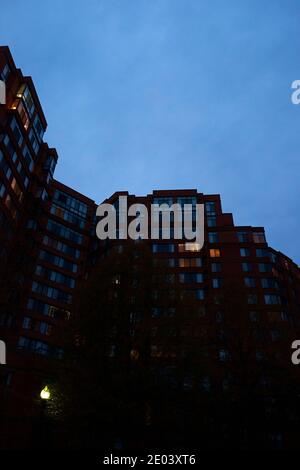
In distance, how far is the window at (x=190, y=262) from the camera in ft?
197

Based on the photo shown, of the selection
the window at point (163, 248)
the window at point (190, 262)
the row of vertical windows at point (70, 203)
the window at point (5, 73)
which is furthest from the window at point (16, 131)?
the window at point (190, 262)

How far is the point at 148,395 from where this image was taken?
16.2 metres

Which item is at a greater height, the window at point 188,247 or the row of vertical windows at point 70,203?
the row of vertical windows at point 70,203

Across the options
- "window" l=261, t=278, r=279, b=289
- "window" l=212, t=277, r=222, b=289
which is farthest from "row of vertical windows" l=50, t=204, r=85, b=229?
"window" l=261, t=278, r=279, b=289

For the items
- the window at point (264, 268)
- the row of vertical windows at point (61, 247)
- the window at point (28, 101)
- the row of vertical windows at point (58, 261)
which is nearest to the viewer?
the window at point (28, 101)

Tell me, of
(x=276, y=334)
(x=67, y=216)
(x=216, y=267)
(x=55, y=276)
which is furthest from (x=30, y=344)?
(x=276, y=334)

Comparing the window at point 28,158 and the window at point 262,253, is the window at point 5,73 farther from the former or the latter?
the window at point 262,253

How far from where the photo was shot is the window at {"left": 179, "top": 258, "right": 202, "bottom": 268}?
59.9m

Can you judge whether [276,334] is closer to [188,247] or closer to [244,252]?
[188,247]

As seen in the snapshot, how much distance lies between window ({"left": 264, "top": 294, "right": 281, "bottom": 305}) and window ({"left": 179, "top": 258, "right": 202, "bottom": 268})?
11790mm

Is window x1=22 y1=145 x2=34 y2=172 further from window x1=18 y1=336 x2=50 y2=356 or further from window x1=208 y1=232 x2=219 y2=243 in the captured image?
window x1=208 y1=232 x2=219 y2=243

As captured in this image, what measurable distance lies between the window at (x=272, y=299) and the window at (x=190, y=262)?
11.8m

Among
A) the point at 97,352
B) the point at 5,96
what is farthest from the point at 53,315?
the point at 97,352

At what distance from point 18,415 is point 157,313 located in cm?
1498
